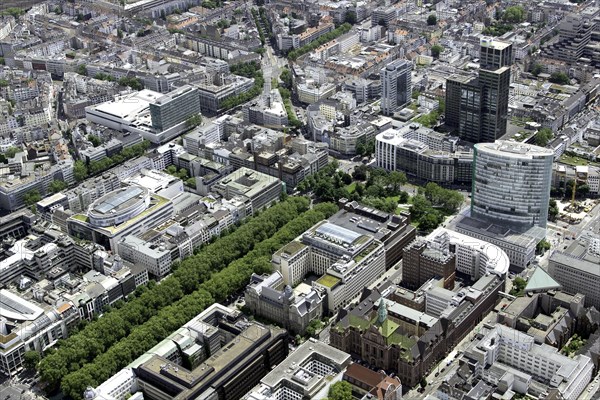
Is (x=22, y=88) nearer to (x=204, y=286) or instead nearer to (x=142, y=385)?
(x=204, y=286)

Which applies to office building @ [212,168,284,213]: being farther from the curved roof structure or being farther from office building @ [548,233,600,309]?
office building @ [548,233,600,309]

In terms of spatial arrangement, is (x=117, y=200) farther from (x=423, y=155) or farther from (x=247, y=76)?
(x=247, y=76)

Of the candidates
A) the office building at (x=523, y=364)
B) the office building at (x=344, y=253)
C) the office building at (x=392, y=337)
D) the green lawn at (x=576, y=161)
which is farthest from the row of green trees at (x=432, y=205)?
the office building at (x=523, y=364)

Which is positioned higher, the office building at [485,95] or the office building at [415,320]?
the office building at [485,95]

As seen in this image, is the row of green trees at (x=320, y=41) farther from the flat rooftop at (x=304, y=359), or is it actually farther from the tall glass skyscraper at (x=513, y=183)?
the flat rooftop at (x=304, y=359)

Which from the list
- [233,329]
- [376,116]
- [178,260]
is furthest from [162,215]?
[376,116]

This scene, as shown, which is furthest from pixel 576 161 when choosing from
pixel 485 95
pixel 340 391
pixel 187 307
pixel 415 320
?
pixel 187 307

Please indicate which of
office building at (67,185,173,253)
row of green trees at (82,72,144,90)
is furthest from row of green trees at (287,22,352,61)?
office building at (67,185,173,253)
